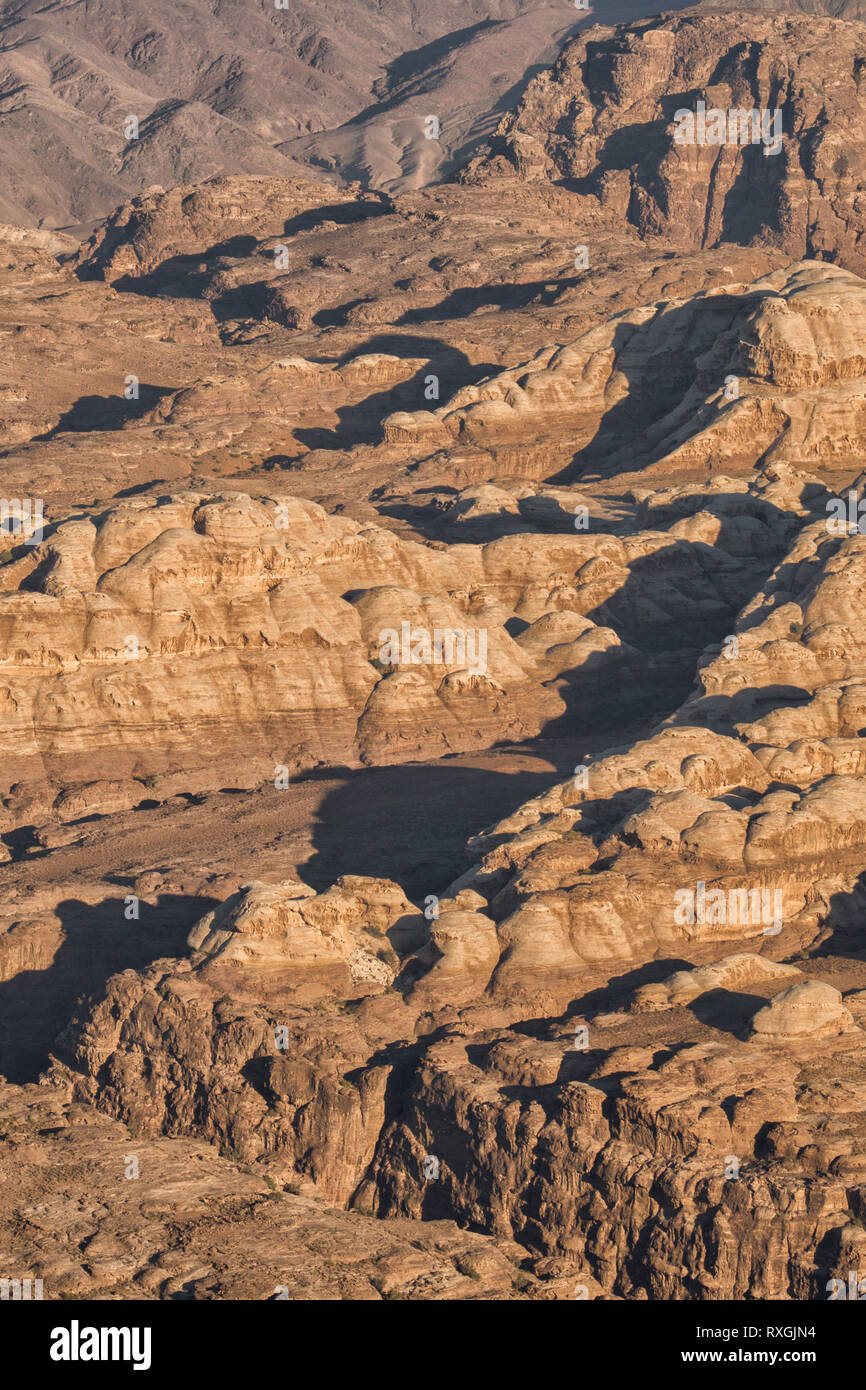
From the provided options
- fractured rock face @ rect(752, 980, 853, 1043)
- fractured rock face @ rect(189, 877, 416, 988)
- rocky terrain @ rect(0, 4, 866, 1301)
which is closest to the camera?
rocky terrain @ rect(0, 4, 866, 1301)

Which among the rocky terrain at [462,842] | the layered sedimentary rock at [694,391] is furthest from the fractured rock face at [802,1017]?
the layered sedimentary rock at [694,391]

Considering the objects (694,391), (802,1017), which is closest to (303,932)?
(802,1017)

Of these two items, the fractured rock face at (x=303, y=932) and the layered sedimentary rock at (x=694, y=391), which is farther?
the layered sedimentary rock at (x=694, y=391)

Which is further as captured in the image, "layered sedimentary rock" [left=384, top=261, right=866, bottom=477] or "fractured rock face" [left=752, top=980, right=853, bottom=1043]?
"layered sedimentary rock" [left=384, top=261, right=866, bottom=477]

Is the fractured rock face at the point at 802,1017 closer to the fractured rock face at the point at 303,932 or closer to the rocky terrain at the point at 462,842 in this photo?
the rocky terrain at the point at 462,842

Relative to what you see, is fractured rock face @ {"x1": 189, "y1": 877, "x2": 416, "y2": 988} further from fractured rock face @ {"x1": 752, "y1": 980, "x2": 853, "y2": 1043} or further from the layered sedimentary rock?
the layered sedimentary rock

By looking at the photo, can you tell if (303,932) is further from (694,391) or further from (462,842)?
(694,391)

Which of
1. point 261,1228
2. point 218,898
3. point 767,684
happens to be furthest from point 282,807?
point 261,1228

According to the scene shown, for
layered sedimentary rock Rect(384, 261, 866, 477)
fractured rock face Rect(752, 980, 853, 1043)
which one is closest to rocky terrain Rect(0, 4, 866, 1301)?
fractured rock face Rect(752, 980, 853, 1043)
